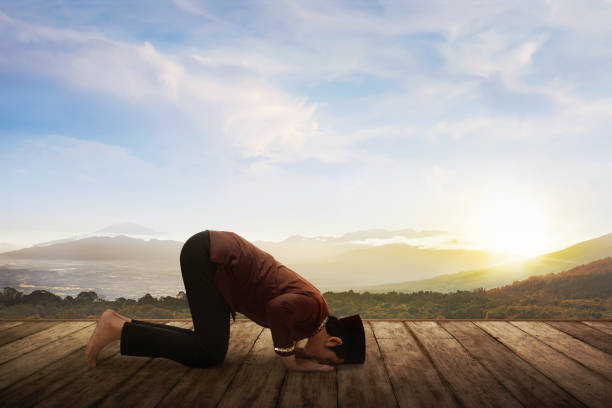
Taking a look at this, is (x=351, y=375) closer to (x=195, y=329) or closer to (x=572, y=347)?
(x=195, y=329)

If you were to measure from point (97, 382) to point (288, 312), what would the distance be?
3.36 ft

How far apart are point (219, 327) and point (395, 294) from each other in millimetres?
3776

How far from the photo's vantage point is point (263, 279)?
2.17m

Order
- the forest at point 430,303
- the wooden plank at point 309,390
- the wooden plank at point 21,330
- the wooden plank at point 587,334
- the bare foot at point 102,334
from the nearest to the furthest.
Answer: the wooden plank at point 309,390, the bare foot at point 102,334, the wooden plank at point 587,334, the wooden plank at point 21,330, the forest at point 430,303

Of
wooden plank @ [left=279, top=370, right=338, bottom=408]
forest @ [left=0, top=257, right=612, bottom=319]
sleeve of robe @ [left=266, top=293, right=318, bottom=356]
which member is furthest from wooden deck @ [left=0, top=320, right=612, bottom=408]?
forest @ [left=0, top=257, right=612, bottom=319]

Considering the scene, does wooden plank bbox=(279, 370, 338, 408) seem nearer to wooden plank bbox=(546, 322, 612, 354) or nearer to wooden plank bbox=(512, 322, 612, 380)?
wooden plank bbox=(512, 322, 612, 380)

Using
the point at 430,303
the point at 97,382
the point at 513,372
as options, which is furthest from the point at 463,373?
the point at 430,303

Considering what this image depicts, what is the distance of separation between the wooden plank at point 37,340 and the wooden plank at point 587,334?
372cm

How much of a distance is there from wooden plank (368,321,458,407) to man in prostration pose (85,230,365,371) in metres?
0.25

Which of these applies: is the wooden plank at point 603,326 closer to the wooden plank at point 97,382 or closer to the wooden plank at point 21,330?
the wooden plank at point 97,382

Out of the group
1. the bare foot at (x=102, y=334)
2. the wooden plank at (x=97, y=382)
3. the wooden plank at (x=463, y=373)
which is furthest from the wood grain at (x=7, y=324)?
the wooden plank at (x=463, y=373)

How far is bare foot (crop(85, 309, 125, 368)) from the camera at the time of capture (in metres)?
2.33

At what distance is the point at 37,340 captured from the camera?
9.71 ft

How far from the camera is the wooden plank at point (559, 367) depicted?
2.02 metres
